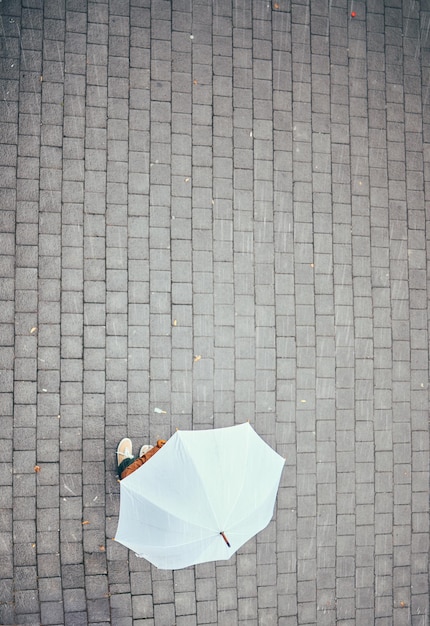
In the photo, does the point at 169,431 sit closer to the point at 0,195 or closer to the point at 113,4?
the point at 0,195

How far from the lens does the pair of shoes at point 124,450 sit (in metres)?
6.34

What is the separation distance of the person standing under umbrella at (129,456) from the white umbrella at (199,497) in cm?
46

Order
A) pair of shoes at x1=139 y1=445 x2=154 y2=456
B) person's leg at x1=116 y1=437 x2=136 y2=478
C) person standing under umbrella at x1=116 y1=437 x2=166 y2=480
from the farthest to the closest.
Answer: pair of shoes at x1=139 y1=445 x2=154 y2=456 < person's leg at x1=116 y1=437 x2=136 y2=478 < person standing under umbrella at x1=116 y1=437 x2=166 y2=480

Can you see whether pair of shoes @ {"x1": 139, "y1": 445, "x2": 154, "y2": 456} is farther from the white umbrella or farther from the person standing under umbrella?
the white umbrella

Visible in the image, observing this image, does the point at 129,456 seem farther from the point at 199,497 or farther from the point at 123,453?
the point at 199,497

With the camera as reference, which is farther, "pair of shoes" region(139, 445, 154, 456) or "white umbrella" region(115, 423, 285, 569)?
"pair of shoes" region(139, 445, 154, 456)

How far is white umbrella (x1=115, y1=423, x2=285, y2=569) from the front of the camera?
508 cm

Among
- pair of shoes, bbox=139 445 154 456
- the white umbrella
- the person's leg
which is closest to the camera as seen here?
the white umbrella

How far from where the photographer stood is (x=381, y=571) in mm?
6867

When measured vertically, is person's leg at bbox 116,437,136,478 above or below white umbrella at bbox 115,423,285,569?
below

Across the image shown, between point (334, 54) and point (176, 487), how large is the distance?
534 cm

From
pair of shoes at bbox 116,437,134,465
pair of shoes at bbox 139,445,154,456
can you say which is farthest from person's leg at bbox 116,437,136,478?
pair of shoes at bbox 139,445,154,456

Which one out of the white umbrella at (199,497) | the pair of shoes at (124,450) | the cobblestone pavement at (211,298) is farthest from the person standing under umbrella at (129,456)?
the white umbrella at (199,497)

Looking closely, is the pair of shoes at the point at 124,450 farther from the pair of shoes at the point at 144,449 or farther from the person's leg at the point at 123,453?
the pair of shoes at the point at 144,449
